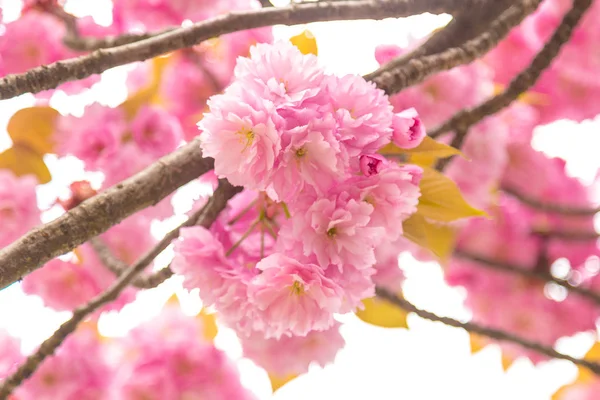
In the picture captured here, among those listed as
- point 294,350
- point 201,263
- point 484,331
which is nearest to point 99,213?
point 201,263

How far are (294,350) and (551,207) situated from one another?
20.4 inches

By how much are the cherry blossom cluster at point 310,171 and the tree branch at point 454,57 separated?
6cm

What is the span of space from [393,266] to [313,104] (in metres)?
0.52

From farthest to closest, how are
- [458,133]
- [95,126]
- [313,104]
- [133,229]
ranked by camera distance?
[133,229] → [95,126] → [458,133] → [313,104]

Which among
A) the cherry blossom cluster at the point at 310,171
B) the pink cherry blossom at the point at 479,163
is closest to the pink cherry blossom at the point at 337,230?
the cherry blossom cluster at the point at 310,171

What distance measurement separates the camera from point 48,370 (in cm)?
84

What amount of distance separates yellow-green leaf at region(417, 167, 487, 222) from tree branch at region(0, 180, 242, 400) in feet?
0.47

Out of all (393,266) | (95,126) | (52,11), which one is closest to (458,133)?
Result: (393,266)

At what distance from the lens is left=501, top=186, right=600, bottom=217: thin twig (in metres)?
0.93

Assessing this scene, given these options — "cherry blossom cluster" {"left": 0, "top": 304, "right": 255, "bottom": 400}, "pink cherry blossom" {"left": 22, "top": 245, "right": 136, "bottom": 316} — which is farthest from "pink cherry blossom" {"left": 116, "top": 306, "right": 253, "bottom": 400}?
"pink cherry blossom" {"left": 22, "top": 245, "right": 136, "bottom": 316}

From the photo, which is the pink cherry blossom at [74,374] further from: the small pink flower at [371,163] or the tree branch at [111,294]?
the small pink flower at [371,163]

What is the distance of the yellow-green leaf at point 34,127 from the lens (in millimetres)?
805

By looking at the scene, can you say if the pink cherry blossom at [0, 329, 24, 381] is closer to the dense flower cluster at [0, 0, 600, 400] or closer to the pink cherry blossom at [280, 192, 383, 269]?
the dense flower cluster at [0, 0, 600, 400]

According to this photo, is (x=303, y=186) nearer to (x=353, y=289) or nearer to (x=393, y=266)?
(x=353, y=289)
